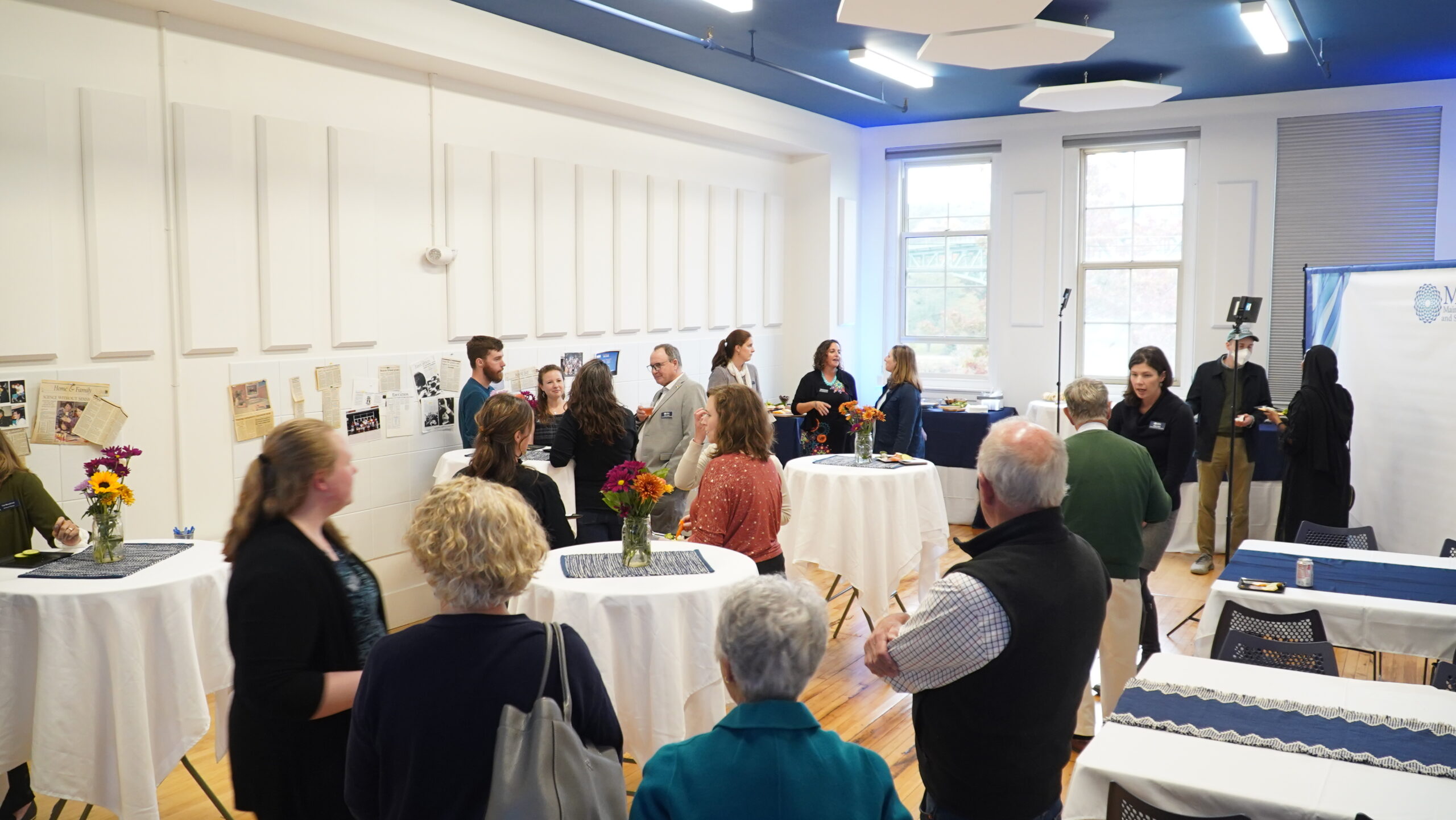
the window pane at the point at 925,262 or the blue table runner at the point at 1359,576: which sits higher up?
the window pane at the point at 925,262

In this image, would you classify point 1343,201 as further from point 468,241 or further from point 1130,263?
point 468,241

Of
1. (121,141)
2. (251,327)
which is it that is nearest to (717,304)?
(251,327)

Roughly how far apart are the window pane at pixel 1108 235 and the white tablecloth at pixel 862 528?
529 cm

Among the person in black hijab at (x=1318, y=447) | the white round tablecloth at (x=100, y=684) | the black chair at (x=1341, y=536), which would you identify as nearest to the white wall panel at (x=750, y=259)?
the person in black hijab at (x=1318, y=447)

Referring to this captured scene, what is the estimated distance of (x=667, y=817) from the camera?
1.65 meters

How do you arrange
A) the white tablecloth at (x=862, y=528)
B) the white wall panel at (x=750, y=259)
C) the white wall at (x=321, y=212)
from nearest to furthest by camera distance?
the white wall at (x=321, y=212), the white tablecloth at (x=862, y=528), the white wall panel at (x=750, y=259)

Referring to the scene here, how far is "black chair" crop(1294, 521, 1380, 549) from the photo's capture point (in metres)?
5.09

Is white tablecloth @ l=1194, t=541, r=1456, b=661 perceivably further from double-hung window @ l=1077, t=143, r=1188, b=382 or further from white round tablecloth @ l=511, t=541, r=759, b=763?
double-hung window @ l=1077, t=143, r=1188, b=382

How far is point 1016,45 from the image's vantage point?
248 inches

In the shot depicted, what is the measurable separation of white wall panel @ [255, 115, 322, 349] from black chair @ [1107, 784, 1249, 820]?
487 cm

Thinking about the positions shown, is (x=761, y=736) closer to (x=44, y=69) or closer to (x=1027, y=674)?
(x=1027, y=674)

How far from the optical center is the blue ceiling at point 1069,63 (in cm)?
646

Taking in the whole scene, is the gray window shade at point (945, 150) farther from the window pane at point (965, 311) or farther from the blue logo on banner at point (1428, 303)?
the blue logo on banner at point (1428, 303)

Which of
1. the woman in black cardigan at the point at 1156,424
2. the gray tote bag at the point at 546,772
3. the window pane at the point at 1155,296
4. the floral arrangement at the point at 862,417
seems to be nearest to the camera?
the gray tote bag at the point at 546,772
